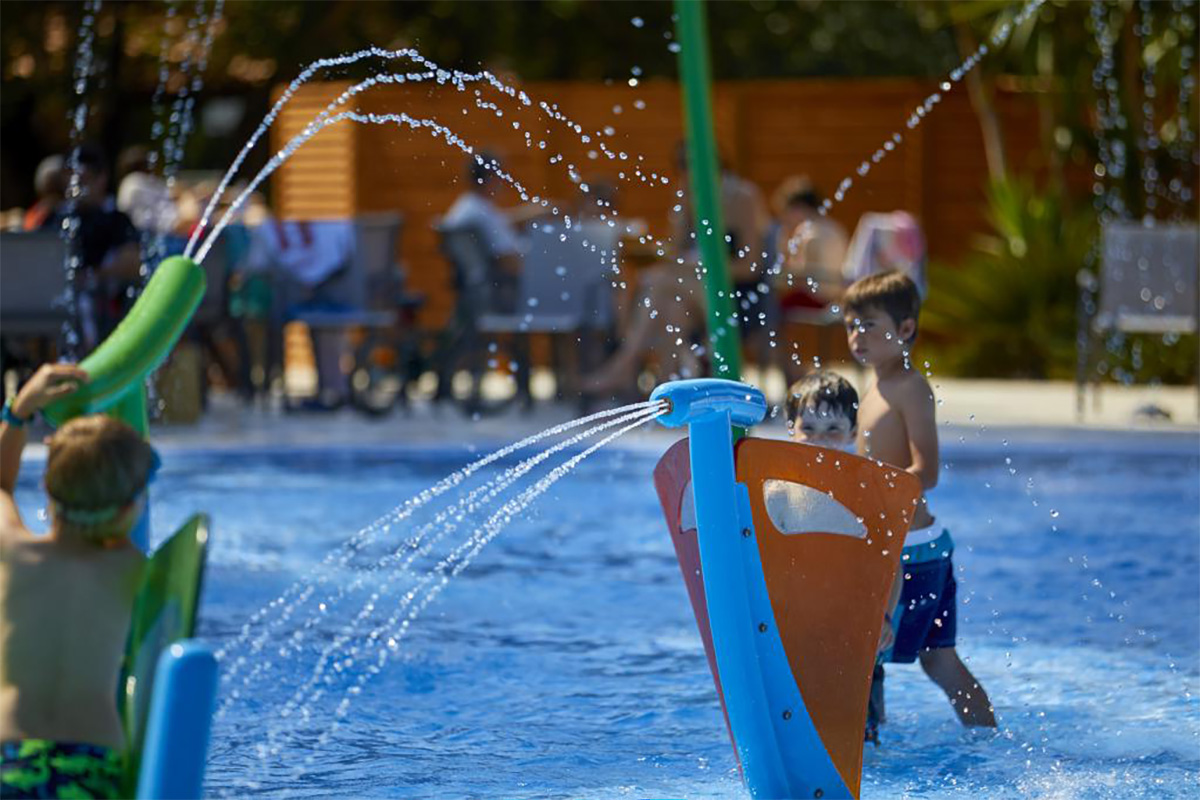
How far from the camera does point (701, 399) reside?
12.6 ft

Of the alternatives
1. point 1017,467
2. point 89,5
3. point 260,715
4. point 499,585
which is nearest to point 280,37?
point 89,5

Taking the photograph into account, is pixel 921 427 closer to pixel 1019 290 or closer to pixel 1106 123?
pixel 1019 290

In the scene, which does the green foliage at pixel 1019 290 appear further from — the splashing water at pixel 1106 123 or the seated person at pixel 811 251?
the seated person at pixel 811 251

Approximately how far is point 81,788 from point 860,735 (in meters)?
1.55

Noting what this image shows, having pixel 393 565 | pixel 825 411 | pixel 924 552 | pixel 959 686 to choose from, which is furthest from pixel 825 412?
pixel 393 565

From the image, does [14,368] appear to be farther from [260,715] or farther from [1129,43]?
[1129,43]

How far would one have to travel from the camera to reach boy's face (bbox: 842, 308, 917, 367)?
512 centimetres

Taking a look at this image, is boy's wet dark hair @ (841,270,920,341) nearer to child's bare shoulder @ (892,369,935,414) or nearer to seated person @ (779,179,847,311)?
child's bare shoulder @ (892,369,935,414)

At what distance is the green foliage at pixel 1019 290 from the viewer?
50.6ft

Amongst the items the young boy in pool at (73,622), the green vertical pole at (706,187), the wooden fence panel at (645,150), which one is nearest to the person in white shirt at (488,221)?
the green vertical pole at (706,187)

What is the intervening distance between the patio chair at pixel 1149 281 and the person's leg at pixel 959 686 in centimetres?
692

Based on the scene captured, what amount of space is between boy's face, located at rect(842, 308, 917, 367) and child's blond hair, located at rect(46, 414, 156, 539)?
87.1 inches

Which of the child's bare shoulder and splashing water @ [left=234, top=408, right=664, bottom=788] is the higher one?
the child's bare shoulder

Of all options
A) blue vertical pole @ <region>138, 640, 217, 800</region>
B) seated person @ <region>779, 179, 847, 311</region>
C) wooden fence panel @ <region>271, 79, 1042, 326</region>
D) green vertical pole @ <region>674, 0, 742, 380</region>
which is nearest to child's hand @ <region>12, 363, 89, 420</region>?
blue vertical pole @ <region>138, 640, 217, 800</region>
